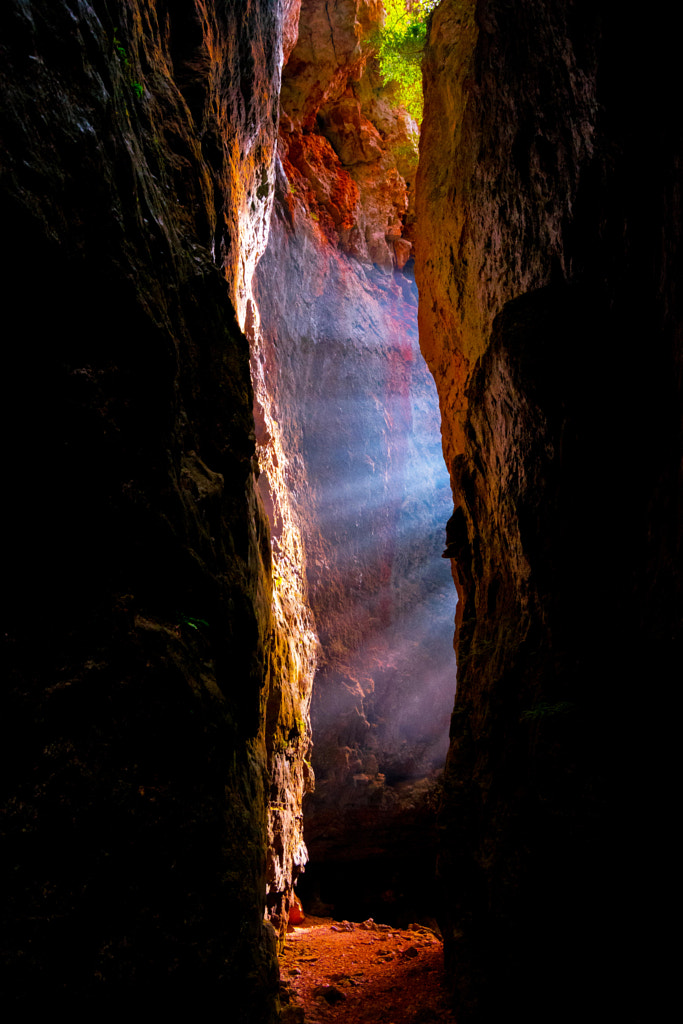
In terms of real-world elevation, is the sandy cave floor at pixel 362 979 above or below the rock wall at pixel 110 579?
below

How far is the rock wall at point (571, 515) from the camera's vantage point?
146 inches

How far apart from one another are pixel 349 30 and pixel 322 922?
20042mm

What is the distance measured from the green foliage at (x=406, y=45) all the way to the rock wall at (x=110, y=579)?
927cm

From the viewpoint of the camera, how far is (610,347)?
4.23 metres

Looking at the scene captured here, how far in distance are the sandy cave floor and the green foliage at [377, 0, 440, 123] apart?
14.8m

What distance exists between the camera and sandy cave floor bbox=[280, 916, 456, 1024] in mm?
4922

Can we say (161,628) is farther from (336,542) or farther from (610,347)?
(336,542)

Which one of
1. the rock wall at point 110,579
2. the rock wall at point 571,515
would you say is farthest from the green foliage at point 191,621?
the rock wall at point 571,515

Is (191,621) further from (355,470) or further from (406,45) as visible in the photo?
(406,45)

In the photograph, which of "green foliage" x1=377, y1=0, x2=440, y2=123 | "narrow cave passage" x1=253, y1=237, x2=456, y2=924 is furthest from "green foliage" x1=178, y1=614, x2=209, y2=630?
"green foliage" x1=377, y1=0, x2=440, y2=123

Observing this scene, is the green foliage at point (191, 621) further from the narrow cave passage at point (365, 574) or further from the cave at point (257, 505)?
the narrow cave passage at point (365, 574)

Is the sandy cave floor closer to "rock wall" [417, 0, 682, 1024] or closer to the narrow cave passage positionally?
"rock wall" [417, 0, 682, 1024]

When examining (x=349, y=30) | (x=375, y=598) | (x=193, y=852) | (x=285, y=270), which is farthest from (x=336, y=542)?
(x=349, y=30)

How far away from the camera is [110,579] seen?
296 cm
